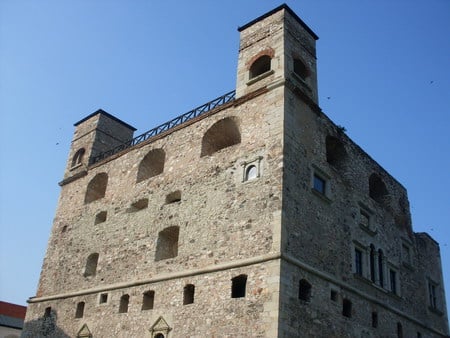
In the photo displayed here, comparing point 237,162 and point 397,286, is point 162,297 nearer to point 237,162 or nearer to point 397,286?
point 237,162

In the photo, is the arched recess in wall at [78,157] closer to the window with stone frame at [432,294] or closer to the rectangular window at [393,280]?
the rectangular window at [393,280]

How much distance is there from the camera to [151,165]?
66.9 ft

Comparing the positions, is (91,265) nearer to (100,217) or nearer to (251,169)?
(100,217)

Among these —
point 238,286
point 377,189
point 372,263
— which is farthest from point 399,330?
point 238,286

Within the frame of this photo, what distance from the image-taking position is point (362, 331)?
15.1m

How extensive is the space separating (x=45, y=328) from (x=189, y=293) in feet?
28.4

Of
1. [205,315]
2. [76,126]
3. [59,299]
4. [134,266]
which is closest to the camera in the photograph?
[205,315]

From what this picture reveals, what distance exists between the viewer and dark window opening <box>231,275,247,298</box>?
13.5 meters

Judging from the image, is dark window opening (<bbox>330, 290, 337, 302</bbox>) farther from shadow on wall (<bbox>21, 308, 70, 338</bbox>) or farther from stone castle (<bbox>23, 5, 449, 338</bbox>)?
shadow on wall (<bbox>21, 308, 70, 338</bbox>)

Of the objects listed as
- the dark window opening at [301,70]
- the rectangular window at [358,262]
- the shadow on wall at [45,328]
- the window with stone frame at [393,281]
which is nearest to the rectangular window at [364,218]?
the rectangular window at [358,262]

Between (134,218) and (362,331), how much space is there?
9.47 metres

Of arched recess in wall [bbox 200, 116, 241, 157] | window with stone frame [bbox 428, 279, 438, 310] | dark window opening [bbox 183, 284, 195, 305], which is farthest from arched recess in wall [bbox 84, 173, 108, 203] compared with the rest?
window with stone frame [bbox 428, 279, 438, 310]

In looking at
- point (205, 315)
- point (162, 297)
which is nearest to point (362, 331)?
point (205, 315)

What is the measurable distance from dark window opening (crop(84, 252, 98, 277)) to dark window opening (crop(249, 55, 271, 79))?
10024 mm
